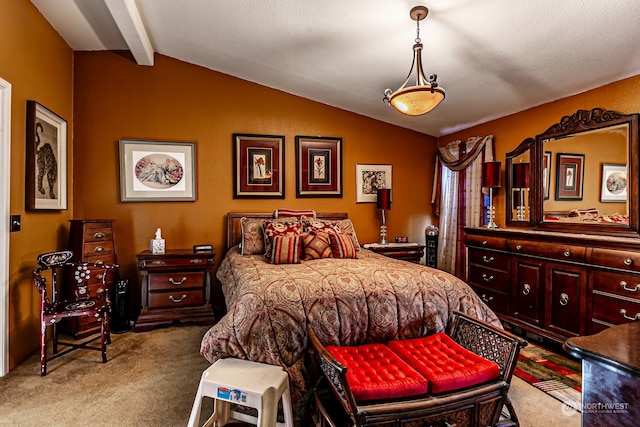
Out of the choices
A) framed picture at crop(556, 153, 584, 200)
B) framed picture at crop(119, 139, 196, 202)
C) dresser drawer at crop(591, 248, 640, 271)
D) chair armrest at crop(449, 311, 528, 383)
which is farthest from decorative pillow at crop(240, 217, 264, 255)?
framed picture at crop(556, 153, 584, 200)

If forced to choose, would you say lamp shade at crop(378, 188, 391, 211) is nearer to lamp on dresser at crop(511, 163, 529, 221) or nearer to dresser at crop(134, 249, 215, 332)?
lamp on dresser at crop(511, 163, 529, 221)

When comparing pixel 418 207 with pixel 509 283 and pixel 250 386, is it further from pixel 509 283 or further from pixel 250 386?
pixel 250 386

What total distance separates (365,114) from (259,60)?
1.67 metres

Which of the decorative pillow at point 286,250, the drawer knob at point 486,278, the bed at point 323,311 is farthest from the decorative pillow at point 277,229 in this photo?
the drawer knob at point 486,278

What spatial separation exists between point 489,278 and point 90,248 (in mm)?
4057

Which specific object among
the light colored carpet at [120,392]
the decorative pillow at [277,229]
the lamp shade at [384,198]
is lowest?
the light colored carpet at [120,392]

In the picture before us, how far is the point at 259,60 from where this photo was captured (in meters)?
3.73

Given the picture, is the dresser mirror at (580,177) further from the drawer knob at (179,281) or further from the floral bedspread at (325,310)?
the drawer knob at (179,281)

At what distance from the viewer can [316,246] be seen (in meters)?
3.33

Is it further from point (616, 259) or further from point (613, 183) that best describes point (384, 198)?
point (616, 259)

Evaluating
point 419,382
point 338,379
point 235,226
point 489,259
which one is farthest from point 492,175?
point 338,379

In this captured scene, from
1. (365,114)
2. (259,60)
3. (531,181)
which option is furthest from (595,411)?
(365,114)

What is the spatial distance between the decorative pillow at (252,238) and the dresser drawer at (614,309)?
296 cm

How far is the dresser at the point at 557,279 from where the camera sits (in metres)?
2.50
